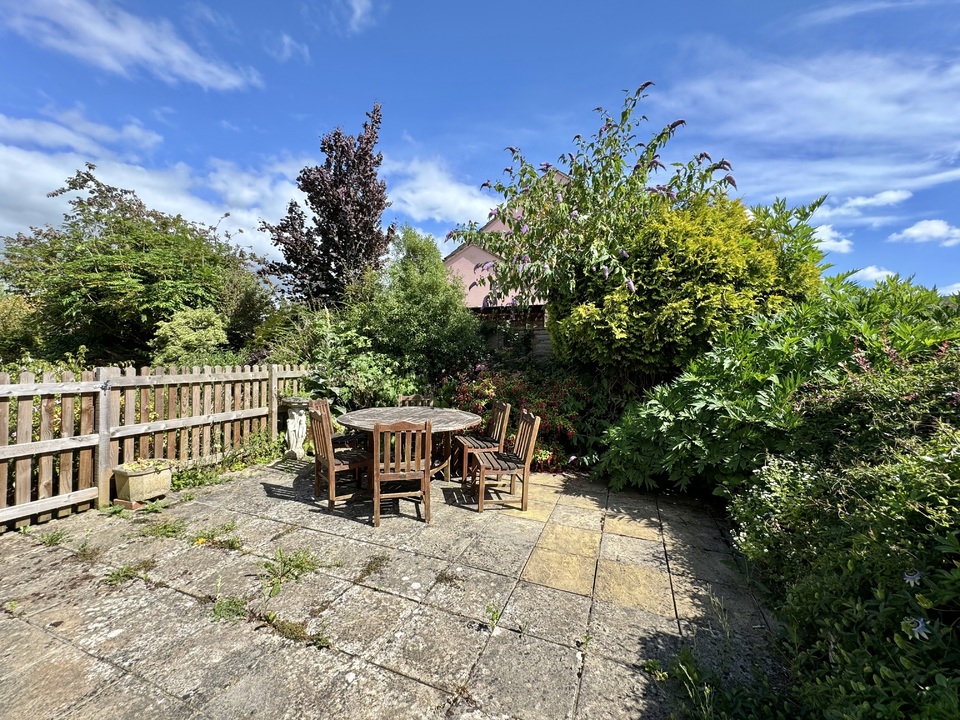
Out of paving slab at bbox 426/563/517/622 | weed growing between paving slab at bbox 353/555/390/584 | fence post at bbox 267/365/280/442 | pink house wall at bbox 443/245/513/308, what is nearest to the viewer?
paving slab at bbox 426/563/517/622

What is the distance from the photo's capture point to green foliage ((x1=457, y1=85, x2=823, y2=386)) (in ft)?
15.1

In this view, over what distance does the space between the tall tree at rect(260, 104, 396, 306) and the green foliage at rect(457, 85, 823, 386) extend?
553 centimetres

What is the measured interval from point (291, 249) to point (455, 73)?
253 inches

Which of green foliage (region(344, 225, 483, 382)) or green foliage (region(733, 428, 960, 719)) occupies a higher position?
green foliage (region(344, 225, 483, 382))

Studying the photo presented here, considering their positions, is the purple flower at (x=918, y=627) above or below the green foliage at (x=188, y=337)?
below

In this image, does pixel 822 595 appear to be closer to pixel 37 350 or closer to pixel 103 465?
pixel 103 465

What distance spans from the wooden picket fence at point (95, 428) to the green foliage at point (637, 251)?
435 centimetres

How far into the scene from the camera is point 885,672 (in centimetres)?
116

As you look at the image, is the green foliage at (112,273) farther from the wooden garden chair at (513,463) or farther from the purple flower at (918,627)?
the purple flower at (918,627)

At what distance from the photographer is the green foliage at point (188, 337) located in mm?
7484

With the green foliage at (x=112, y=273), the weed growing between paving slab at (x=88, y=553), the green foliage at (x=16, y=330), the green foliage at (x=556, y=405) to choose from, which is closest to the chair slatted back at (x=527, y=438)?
the green foliage at (x=556, y=405)

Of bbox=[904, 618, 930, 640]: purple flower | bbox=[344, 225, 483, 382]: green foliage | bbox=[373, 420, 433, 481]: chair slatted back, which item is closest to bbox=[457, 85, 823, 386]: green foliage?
bbox=[344, 225, 483, 382]: green foliage

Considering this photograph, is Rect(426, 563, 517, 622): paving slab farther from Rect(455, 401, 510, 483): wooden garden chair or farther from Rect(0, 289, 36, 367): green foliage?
Rect(0, 289, 36, 367): green foliage

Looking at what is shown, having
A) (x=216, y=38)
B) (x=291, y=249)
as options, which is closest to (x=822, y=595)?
(x=216, y=38)
